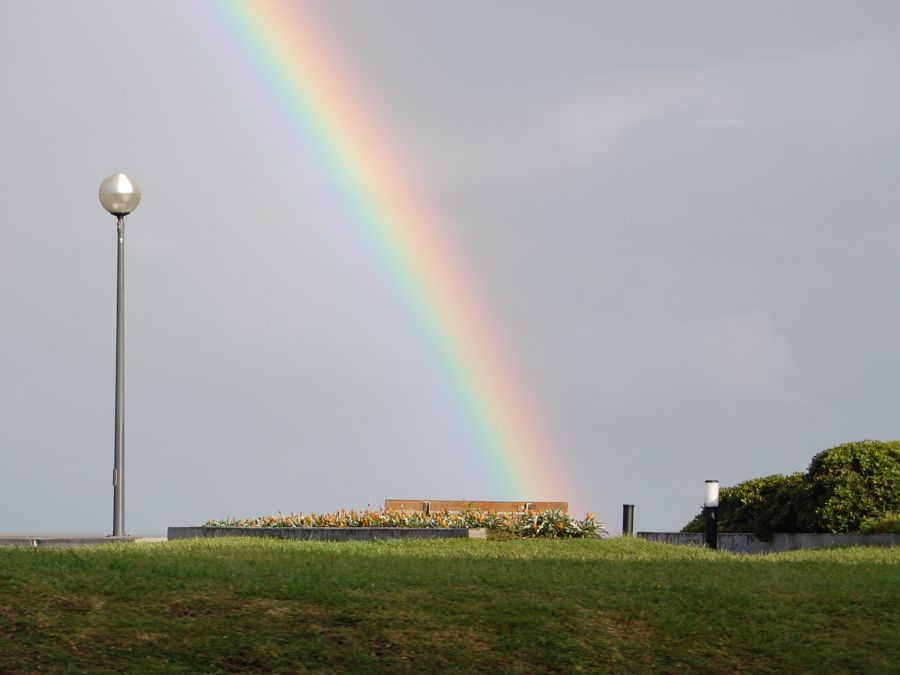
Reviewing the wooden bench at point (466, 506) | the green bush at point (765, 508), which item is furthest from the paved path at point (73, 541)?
the green bush at point (765, 508)

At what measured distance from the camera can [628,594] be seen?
35.6ft

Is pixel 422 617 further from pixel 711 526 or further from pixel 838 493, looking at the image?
pixel 838 493

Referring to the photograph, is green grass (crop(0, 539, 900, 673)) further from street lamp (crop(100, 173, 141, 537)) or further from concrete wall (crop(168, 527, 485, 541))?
street lamp (crop(100, 173, 141, 537))

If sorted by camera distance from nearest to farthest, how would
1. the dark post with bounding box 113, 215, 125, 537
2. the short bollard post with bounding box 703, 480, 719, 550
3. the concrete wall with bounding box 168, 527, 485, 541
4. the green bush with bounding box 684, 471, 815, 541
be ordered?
1. the concrete wall with bounding box 168, 527, 485, 541
2. the dark post with bounding box 113, 215, 125, 537
3. the short bollard post with bounding box 703, 480, 719, 550
4. the green bush with bounding box 684, 471, 815, 541

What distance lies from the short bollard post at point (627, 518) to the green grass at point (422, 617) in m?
9.68

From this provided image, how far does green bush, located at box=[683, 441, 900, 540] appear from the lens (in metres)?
21.8

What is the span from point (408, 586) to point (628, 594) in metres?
2.06

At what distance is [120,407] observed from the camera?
19250mm

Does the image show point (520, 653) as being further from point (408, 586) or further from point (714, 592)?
point (714, 592)

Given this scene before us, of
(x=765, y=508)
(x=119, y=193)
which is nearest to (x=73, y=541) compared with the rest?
(x=119, y=193)

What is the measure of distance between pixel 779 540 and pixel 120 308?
1304 centimetres

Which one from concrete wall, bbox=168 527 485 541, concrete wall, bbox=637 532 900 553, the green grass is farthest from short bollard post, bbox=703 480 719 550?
the green grass

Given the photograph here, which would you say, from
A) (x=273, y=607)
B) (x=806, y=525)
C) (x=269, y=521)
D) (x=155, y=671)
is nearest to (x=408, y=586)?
(x=273, y=607)

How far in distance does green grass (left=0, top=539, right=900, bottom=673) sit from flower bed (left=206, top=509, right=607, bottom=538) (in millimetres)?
6404
